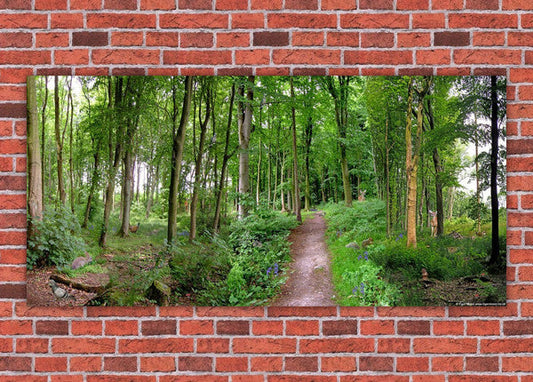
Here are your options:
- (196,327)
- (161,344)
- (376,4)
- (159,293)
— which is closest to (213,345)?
(196,327)

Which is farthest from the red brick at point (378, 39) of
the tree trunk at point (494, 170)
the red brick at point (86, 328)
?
the red brick at point (86, 328)

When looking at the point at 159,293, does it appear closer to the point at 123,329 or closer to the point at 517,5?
the point at 123,329

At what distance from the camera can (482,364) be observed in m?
1.77

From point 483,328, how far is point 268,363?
1278 millimetres

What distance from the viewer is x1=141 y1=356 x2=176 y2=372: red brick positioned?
1791 millimetres

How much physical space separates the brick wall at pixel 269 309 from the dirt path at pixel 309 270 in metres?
0.08

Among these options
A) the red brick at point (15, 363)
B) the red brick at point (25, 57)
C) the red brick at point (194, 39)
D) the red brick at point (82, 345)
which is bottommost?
the red brick at point (15, 363)

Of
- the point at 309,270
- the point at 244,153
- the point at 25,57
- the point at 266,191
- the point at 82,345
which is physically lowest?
the point at 82,345

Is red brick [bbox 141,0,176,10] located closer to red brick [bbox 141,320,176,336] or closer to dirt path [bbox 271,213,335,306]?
dirt path [bbox 271,213,335,306]

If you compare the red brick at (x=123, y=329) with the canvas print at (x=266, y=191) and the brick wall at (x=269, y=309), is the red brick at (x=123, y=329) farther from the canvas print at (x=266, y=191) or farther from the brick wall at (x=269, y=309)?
the canvas print at (x=266, y=191)

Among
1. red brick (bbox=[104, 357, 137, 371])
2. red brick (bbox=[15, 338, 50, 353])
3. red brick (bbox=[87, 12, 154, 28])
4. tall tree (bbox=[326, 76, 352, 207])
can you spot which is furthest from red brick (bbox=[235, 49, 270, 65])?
red brick (bbox=[15, 338, 50, 353])

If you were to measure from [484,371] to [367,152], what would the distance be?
146 centimetres

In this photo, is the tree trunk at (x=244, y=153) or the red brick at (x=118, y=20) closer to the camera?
the red brick at (x=118, y=20)

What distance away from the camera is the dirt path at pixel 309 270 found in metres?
1.80
